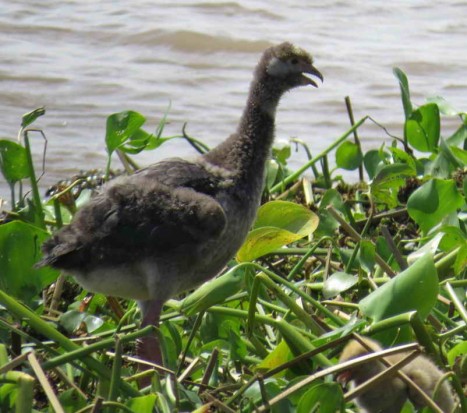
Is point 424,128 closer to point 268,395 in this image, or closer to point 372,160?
point 372,160

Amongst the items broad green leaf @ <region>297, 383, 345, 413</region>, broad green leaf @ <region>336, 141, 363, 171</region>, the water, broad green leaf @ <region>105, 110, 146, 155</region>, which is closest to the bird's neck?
broad green leaf @ <region>105, 110, 146, 155</region>

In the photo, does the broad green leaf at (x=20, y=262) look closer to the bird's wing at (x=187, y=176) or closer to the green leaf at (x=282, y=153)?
the bird's wing at (x=187, y=176)

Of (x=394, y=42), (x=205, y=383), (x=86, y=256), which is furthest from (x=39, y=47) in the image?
(x=205, y=383)

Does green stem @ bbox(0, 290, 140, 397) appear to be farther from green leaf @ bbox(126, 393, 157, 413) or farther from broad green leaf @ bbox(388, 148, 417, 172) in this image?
broad green leaf @ bbox(388, 148, 417, 172)

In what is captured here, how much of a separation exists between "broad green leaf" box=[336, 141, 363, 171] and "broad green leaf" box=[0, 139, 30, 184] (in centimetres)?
152

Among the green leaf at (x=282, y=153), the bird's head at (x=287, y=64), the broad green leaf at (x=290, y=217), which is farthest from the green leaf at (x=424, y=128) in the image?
the broad green leaf at (x=290, y=217)

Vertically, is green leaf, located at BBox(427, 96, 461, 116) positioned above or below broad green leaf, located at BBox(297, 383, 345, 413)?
above

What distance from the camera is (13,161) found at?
4.29m

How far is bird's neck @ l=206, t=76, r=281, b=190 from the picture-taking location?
13.8 feet

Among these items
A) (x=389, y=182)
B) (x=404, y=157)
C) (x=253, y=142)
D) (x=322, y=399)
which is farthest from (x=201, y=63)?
(x=322, y=399)

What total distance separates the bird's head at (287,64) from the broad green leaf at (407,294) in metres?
1.34

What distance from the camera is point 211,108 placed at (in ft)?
27.9

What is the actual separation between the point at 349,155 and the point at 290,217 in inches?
41.4

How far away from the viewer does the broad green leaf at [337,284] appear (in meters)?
3.86
